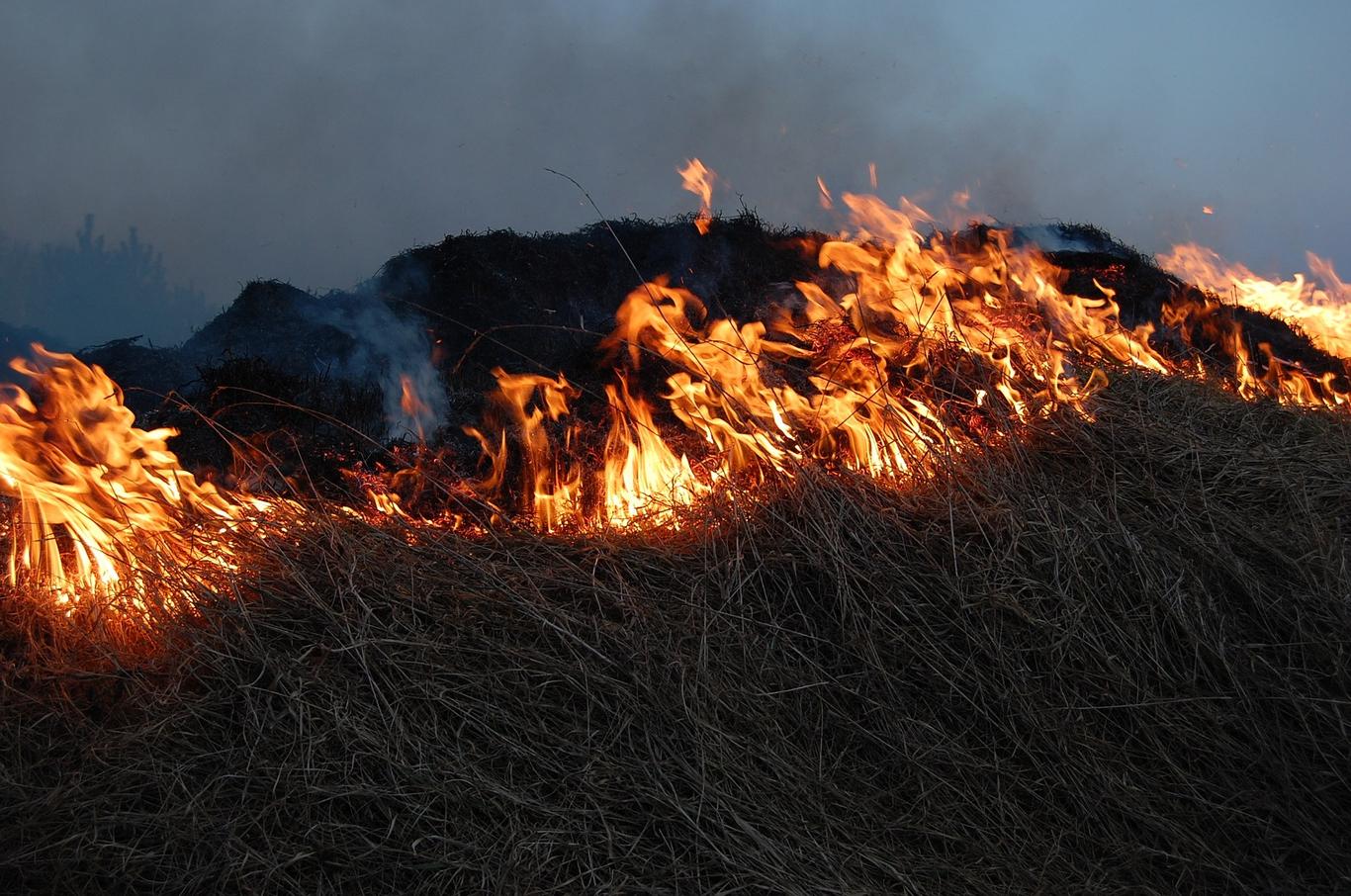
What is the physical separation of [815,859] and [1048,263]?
21.3 ft

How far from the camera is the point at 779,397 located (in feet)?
12.1

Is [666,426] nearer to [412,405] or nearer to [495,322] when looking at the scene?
[412,405]

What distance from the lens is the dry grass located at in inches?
83.1

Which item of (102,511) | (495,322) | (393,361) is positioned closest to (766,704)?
(102,511)

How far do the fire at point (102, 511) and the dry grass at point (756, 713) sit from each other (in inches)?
9.9

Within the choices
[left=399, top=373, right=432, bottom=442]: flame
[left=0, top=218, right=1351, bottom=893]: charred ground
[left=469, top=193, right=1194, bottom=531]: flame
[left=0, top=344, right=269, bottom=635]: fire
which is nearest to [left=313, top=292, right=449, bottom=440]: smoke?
[left=399, top=373, right=432, bottom=442]: flame

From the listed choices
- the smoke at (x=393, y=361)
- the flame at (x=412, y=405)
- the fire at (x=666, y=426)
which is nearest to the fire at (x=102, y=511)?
the fire at (x=666, y=426)

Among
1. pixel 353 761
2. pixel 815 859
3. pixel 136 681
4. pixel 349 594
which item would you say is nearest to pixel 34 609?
pixel 136 681

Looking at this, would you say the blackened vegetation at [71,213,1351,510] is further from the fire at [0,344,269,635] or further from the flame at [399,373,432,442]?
the fire at [0,344,269,635]

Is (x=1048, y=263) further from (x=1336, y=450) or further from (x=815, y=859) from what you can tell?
(x=815, y=859)

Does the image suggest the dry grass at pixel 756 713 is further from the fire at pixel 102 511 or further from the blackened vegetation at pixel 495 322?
the blackened vegetation at pixel 495 322

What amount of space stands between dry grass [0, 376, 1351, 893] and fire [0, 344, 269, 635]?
25cm

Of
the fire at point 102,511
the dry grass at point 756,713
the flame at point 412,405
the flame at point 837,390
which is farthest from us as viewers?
the flame at point 412,405

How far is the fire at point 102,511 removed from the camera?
2799 millimetres
